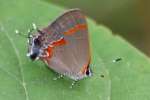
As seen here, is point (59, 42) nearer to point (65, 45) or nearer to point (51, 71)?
point (65, 45)

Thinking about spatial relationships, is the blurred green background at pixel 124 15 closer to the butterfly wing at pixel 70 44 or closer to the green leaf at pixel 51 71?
the green leaf at pixel 51 71

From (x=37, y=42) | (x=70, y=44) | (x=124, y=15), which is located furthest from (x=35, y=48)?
(x=124, y=15)

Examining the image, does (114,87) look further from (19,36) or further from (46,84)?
(19,36)

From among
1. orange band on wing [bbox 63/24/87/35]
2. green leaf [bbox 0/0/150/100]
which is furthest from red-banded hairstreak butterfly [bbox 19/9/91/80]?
green leaf [bbox 0/0/150/100]

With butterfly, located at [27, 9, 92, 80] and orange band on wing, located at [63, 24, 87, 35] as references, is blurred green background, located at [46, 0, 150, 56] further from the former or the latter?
orange band on wing, located at [63, 24, 87, 35]

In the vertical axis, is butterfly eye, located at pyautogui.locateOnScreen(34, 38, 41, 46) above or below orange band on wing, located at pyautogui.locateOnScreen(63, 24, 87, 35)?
below

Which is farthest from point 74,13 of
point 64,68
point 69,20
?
point 64,68
